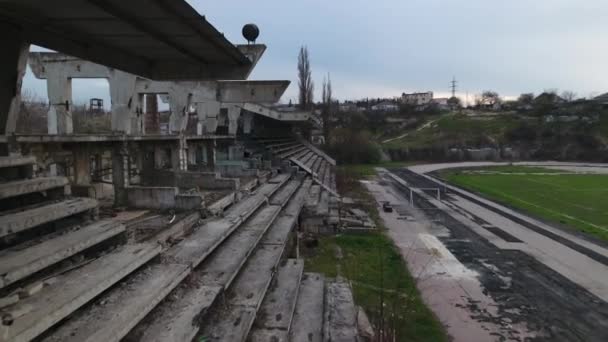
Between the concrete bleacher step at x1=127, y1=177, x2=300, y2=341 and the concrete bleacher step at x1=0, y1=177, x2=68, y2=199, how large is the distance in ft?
6.26

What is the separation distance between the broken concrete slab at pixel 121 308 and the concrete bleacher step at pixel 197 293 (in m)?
0.13

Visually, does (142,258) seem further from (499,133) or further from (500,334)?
Result: (499,133)

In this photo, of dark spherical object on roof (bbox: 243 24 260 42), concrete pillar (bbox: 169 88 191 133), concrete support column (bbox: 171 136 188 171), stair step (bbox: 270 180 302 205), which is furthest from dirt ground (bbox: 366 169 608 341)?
concrete pillar (bbox: 169 88 191 133)

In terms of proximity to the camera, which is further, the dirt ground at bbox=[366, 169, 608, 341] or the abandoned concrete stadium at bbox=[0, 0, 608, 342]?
the dirt ground at bbox=[366, 169, 608, 341]

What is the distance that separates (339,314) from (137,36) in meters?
4.76

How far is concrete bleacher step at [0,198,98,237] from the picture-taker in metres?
3.79

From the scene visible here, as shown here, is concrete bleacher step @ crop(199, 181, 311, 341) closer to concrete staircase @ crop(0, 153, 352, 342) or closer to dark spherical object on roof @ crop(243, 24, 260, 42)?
concrete staircase @ crop(0, 153, 352, 342)

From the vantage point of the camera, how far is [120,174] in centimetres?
1032

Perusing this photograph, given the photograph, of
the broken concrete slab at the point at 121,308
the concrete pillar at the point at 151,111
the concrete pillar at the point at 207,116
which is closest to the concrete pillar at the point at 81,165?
the broken concrete slab at the point at 121,308

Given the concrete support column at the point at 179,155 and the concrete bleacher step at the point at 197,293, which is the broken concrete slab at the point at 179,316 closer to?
the concrete bleacher step at the point at 197,293

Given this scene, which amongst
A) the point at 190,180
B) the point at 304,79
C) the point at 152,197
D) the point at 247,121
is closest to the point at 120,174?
the point at 152,197

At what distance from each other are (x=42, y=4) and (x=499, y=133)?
7816 centimetres

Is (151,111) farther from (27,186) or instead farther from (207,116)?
(27,186)

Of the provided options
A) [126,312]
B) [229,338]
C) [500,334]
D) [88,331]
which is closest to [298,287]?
[229,338]
